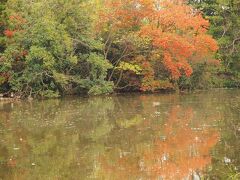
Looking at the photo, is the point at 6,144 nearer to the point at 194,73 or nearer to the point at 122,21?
the point at 122,21

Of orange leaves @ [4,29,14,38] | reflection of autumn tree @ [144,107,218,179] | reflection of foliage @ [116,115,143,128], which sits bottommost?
reflection of foliage @ [116,115,143,128]

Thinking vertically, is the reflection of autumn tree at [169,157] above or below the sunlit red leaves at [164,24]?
below

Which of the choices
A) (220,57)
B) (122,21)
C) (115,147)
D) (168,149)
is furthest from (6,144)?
(220,57)

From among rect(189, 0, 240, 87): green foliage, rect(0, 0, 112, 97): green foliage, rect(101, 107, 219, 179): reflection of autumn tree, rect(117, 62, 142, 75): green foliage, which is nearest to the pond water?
rect(101, 107, 219, 179): reflection of autumn tree

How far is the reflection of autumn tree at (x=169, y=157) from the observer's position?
9547mm

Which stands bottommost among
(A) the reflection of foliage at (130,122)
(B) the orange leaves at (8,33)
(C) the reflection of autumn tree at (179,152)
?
(A) the reflection of foliage at (130,122)

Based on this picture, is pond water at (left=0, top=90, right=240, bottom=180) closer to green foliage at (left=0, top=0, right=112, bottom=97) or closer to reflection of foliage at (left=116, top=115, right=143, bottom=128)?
reflection of foliage at (left=116, top=115, right=143, bottom=128)

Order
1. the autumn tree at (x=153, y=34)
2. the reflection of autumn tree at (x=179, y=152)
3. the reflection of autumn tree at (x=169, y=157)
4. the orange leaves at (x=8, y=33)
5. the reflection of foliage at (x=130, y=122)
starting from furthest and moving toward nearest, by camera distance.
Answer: the autumn tree at (x=153, y=34) → the orange leaves at (x=8, y=33) → the reflection of foliage at (x=130, y=122) → the reflection of autumn tree at (x=179, y=152) → the reflection of autumn tree at (x=169, y=157)

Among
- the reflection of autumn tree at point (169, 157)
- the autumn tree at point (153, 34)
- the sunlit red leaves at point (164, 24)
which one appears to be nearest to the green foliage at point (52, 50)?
the autumn tree at point (153, 34)

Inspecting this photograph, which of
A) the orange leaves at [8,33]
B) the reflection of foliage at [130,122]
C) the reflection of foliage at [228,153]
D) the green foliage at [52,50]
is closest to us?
the reflection of foliage at [228,153]

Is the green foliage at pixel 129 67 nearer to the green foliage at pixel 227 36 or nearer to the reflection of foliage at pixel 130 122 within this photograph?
the green foliage at pixel 227 36

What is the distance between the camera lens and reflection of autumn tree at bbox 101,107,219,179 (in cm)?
955

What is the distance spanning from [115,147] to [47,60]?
656 inches

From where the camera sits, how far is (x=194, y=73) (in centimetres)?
3544
